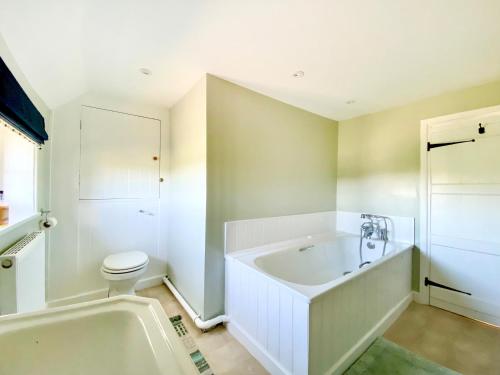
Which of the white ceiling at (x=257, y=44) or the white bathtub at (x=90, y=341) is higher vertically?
the white ceiling at (x=257, y=44)

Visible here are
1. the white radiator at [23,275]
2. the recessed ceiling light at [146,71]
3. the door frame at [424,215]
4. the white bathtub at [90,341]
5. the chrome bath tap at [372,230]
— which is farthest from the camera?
the chrome bath tap at [372,230]

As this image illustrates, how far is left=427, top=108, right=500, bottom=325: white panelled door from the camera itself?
1.97 metres

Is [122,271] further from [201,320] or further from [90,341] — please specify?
[90,341]

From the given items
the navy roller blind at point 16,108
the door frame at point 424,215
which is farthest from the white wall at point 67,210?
the door frame at point 424,215

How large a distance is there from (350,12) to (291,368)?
211cm

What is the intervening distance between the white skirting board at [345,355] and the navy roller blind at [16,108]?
6.55ft

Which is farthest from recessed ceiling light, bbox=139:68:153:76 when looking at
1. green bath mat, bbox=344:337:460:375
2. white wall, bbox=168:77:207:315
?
green bath mat, bbox=344:337:460:375

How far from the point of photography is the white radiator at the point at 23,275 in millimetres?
1099

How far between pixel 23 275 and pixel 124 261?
837 millimetres

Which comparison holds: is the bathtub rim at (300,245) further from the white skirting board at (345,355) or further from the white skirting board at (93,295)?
the white skirting board at (93,295)

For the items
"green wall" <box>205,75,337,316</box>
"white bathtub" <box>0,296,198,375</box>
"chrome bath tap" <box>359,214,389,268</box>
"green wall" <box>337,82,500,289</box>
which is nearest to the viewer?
"white bathtub" <box>0,296,198,375</box>

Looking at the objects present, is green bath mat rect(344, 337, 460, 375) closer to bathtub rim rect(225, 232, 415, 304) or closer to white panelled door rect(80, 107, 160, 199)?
bathtub rim rect(225, 232, 415, 304)

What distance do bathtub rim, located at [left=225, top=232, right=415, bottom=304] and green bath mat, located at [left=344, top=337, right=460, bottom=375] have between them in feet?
1.83

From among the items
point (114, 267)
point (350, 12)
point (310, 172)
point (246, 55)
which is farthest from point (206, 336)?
point (350, 12)
